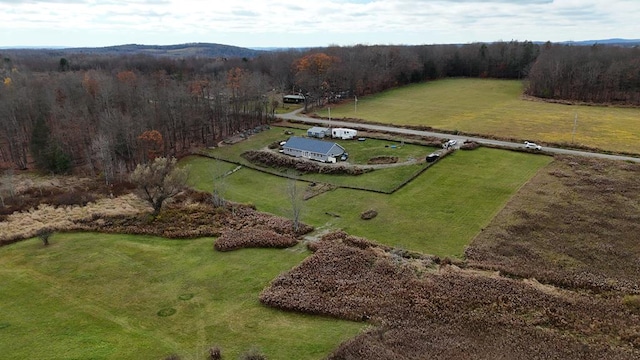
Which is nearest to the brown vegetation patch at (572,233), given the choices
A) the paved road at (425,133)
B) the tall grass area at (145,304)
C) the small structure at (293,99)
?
the paved road at (425,133)

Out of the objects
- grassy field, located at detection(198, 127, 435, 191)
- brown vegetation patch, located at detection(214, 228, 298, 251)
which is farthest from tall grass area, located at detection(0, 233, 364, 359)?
grassy field, located at detection(198, 127, 435, 191)

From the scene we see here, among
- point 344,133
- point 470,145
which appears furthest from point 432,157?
point 344,133

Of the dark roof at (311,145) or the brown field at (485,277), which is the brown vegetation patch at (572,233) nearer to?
the brown field at (485,277)

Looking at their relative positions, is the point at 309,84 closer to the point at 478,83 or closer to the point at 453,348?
the point at 478,83

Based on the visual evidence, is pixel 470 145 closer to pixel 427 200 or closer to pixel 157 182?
pixel 427 200

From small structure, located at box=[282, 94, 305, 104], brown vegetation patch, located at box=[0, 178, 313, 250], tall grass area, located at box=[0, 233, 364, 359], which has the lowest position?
tall grass area, located at box=[0, 233, 364, 359]

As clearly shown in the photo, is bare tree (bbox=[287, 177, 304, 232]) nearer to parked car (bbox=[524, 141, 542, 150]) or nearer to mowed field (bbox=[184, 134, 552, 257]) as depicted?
mowed field (bbox=[184, 134, 552, 257])
